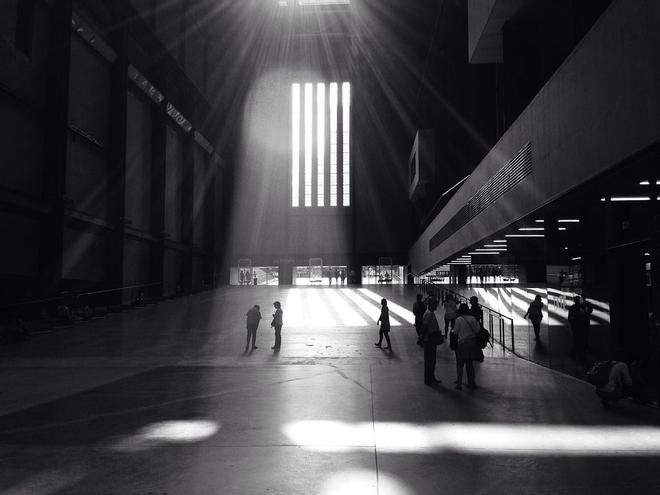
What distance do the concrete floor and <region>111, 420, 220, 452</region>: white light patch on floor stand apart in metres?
0.03

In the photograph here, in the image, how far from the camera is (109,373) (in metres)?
10.4

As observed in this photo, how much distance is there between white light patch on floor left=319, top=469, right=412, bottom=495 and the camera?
13.8 feet

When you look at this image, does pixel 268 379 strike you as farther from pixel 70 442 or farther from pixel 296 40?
pixel 296 40

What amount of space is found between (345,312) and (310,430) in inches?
618

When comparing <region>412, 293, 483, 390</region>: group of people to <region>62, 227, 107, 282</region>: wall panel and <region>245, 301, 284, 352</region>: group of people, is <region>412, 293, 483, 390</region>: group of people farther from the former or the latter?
<region>62, 227, 107, 282</region>: wall panel

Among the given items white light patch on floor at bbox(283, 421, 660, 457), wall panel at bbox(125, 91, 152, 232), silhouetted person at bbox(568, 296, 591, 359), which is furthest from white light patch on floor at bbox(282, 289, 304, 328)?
white light patch on floor at bbox(283, 421, 660, 457)

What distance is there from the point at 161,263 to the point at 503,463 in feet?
101

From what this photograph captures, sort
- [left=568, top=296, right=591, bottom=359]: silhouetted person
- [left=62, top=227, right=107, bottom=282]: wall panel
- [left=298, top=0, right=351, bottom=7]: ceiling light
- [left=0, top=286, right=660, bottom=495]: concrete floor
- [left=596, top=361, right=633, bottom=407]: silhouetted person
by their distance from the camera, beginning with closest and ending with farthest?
[left=0, top=286, right=660, bottom=495]: concrete floor, [left=596, top=361, right=633, bottom=407]: silhouetted person, [left=568, top=296, right=591, bottom=359]: silhouetted person, [left=62, top=227, right=107, bottom=282]: wall panel, [left=298, top=0, right=351, bottom=7]: ceiling light

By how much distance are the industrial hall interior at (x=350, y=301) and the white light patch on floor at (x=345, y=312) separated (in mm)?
299

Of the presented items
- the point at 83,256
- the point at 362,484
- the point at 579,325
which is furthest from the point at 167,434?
the point at 83,256

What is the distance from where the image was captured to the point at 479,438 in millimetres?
5672

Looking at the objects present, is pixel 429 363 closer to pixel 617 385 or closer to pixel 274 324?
pixel 617 385

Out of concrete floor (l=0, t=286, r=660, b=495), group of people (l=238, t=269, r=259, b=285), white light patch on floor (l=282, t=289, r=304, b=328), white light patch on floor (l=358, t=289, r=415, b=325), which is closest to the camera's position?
concrete floor (l=0, t=286, r=660, b=495)

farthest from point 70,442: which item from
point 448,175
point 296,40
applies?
point 296,40
